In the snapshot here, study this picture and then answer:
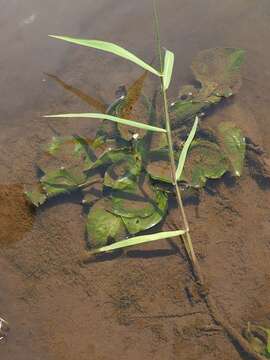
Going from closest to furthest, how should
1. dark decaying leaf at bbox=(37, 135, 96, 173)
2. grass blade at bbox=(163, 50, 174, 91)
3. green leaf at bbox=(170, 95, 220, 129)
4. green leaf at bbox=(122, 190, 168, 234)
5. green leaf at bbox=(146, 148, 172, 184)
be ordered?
grass blade at bbox=(163, 50, 174, 91) < green leaf at bbox=(122, 190, 168, 234) < green leaf at bbox=(146, 148, 172, 184) < dark decaying leaf at bbox=(37, 135, 96, 173) < green leaf at bbox=(170, 95, 220, 129)

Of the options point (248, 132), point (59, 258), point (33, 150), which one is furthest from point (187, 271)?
point (33, 150)

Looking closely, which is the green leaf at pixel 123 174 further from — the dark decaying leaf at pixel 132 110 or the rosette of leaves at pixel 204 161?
the dark decaying leaf at pixel 132 110

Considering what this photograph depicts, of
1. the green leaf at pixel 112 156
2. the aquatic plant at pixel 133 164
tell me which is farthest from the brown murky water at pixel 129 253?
the green leaf at pixel 112 156

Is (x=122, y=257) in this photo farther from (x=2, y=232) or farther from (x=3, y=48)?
(x=3, y=48)

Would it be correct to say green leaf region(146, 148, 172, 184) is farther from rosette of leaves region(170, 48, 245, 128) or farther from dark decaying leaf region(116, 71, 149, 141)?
rosette of leaves region(170, 48, 245, 128)

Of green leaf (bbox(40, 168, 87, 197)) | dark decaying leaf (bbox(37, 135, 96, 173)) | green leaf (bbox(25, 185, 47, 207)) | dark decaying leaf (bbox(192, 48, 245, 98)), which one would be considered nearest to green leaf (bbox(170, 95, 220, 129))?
dark decaying leaf (bbox(192, 48, 245, 98))

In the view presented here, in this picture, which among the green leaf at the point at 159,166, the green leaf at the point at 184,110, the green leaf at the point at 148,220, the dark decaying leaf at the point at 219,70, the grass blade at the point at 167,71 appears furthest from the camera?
the dark decaying leaf at the point at 219,70

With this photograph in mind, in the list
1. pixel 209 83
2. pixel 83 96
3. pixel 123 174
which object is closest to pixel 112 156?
pixel 123 174
